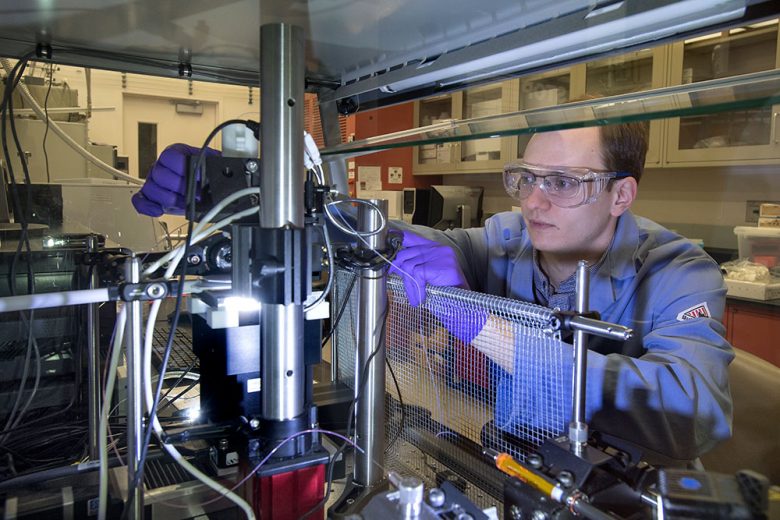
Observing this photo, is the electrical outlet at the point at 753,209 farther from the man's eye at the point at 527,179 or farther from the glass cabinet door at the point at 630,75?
the man's eye at the point at 527,179

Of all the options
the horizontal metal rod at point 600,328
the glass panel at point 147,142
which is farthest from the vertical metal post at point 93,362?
the glass panel at point 147,142

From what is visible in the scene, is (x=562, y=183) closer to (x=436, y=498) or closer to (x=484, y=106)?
(x=436, y=498)

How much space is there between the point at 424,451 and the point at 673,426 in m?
0.42

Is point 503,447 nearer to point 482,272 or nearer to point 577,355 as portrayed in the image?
point 577,355

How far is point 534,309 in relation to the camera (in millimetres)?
557

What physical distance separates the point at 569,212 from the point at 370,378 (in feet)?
2.62

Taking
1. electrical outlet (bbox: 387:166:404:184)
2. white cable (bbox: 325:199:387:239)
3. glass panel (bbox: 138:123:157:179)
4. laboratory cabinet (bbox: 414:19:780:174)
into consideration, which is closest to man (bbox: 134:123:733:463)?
white cable (bbox: 325:199:387:239)

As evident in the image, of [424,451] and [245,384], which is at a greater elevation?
[245,384]

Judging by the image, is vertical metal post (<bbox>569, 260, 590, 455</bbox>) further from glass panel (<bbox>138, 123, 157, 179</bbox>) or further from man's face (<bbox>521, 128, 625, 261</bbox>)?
glass panel (<bbox>138, 123, 157, 179</bbox>)

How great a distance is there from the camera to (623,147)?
50.4 inches

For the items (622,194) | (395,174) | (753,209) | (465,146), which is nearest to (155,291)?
(622,194)

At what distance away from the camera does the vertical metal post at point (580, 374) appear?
0.44 meters

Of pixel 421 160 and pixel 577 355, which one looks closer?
pixel 577 355

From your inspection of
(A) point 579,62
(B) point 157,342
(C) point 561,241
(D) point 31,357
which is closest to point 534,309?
(A) point 579,62
